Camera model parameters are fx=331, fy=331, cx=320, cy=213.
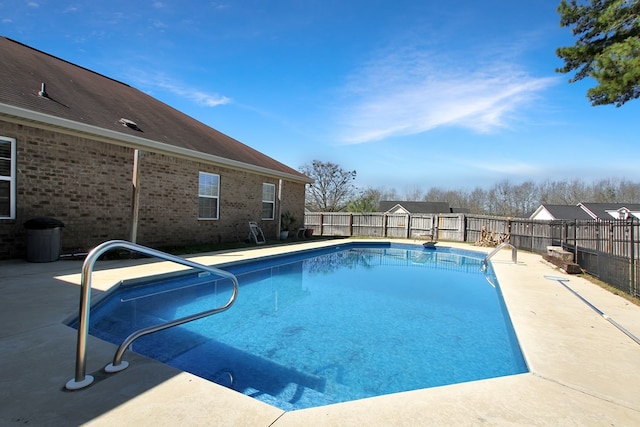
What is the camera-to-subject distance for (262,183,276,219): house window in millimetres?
15244

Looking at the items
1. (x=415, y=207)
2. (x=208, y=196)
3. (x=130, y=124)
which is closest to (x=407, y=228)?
(x=208, y=196)

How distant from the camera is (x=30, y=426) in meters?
1.94


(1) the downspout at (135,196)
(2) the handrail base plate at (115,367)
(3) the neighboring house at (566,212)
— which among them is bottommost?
(2) the handrail base plate at (115,367)

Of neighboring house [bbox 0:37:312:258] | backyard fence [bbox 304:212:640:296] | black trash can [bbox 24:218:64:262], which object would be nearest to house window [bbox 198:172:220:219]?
neighboring house [bbox 0:37:312:258]

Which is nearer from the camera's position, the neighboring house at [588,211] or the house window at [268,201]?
the house window at [268,201]

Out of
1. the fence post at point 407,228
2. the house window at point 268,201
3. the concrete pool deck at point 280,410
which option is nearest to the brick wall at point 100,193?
the house window at point 268,201

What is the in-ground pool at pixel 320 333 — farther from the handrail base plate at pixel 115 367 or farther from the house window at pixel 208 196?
the house window at pixel 208 196

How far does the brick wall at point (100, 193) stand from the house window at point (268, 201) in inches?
98.0

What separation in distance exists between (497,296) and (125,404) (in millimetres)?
6998

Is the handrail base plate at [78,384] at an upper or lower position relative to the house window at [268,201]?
lower

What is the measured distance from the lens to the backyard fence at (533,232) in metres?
6.80

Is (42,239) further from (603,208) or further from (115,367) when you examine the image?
(603,208)

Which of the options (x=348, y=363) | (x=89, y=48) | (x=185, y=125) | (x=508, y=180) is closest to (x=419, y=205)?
(x=508, y=180)

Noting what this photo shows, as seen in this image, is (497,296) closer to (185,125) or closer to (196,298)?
(196,298)
